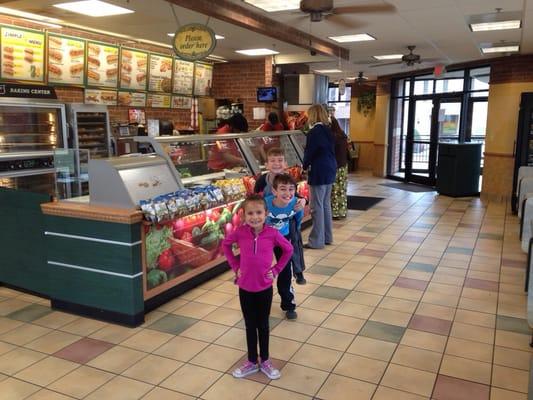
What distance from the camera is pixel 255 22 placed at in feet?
20.1

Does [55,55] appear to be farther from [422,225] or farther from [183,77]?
[422,225]

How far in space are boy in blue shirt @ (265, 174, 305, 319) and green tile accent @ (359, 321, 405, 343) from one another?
→ 58 cm

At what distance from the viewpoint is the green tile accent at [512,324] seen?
3.67 meters

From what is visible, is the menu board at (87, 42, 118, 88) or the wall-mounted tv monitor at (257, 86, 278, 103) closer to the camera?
the menu board at (87, 42, 118, 88)

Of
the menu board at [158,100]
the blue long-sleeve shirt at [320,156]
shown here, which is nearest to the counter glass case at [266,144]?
the blue long-sleeve shirt at [320,156]

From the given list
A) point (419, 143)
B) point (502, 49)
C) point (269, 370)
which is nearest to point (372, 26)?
point (502, 49)

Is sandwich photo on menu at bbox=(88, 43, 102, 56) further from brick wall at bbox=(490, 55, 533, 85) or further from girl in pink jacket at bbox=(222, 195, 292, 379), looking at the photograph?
brick wall at bbox=(490, 55, 533, 85)

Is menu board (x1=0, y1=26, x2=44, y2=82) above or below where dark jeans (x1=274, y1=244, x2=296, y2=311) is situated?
above

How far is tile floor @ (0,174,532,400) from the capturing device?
113 inches

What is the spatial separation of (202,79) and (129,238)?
629 centimetres

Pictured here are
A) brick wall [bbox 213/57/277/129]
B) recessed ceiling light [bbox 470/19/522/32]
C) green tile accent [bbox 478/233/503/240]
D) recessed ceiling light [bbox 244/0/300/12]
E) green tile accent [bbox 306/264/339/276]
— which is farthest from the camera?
brick wall [bbox 213/57/277/129]

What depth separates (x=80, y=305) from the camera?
3848mm

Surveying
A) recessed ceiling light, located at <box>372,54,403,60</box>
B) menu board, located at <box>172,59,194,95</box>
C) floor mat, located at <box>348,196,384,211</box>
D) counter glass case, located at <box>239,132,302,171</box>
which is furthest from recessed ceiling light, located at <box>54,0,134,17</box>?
recessed ceiling light, located at <box>372,54,403,60</box>

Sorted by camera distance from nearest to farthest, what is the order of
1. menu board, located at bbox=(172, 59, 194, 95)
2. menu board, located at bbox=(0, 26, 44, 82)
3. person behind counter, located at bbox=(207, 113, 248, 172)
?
person behind counter, located at bbox=(207, 113, 248, 172), menu board, located at bbox=(0, 26, 44, 82), menu board, located at bbox=(172, 59, 194, 95)
